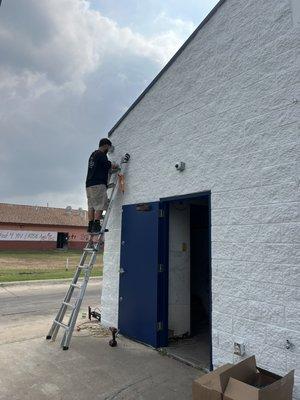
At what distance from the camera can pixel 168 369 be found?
16.9 feet

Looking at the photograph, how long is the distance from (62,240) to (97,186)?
39533 millimetres

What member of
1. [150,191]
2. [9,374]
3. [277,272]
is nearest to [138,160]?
[150,191]

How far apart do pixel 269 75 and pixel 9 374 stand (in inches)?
212

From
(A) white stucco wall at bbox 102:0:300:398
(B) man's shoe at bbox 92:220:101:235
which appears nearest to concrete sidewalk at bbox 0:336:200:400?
(A) white stucco wall at bbox 102:0:300:398

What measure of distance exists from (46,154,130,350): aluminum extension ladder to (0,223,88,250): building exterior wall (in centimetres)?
3519

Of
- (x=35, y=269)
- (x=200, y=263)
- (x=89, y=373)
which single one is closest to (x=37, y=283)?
(x=35, y=269)

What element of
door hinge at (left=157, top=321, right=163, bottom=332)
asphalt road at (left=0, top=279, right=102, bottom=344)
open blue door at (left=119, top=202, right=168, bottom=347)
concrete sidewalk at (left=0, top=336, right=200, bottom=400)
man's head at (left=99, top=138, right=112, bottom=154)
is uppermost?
man's head at (left=99, top=138, right=112, bottom=154)

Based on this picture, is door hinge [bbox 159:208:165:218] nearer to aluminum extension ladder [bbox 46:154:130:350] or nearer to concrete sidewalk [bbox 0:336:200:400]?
aluminum extension ladder [bbox 46:154:130:350]

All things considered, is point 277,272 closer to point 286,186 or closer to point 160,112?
point 286,186

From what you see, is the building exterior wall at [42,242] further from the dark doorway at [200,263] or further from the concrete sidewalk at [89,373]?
the concrete sidewalk at [89,373]

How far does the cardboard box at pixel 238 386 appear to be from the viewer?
3.06 meters

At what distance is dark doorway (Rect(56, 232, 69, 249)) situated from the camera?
1748 inches

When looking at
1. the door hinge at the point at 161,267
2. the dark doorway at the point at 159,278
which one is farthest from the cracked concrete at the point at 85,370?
the door hinge at the point at 161,267

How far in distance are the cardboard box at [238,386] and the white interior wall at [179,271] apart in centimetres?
282
